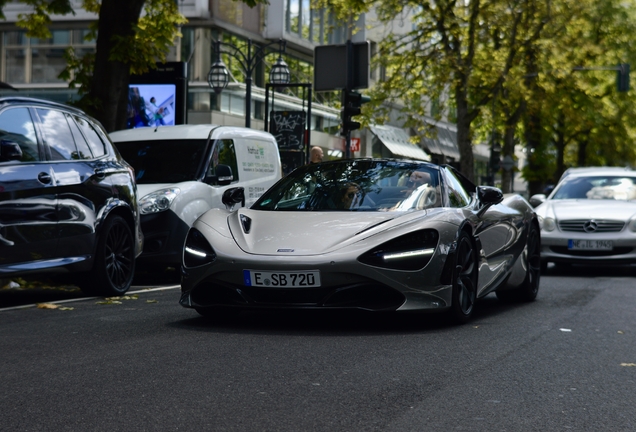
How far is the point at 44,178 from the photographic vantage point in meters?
9.02

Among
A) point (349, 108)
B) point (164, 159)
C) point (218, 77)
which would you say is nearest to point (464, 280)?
point (164, 159)

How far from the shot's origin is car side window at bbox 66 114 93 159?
9.84 m

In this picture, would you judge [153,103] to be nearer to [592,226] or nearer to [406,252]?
[592,226]

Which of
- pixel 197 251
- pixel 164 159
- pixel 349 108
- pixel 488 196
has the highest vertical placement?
pixel 349 108

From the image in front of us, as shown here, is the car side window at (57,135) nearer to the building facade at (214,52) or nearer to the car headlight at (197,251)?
the car headlight at (197,251)

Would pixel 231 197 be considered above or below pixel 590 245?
above

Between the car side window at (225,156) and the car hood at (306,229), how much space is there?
5433mm

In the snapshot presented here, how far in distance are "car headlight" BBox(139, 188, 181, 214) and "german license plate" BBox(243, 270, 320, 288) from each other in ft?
16.4

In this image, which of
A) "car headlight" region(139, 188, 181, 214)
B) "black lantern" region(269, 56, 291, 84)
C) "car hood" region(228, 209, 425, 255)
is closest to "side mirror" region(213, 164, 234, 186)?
"car headlight" region(139, 188, 181, 214)

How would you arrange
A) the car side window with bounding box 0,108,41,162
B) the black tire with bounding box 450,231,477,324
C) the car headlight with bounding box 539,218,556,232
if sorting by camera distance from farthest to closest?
the car headlight with bounding box 539,218,556,232, the car side window with bounding box 0,108,41,162, the black tire with bounding box 450,231,477,324

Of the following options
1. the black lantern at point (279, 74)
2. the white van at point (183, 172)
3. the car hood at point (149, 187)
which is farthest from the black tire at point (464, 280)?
the black lantern at point (279, 74)

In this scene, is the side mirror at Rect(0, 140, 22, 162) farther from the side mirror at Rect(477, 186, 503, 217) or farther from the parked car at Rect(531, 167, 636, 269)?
the parked car at Rect(531, 167, 636, 269)

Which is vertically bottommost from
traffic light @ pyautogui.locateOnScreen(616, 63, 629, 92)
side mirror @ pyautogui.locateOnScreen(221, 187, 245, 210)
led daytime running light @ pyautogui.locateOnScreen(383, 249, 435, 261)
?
led daytime running light @ pyautogui.locateOnScreen(383, 249, 435, 261)

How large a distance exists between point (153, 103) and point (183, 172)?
1019 centimetres
